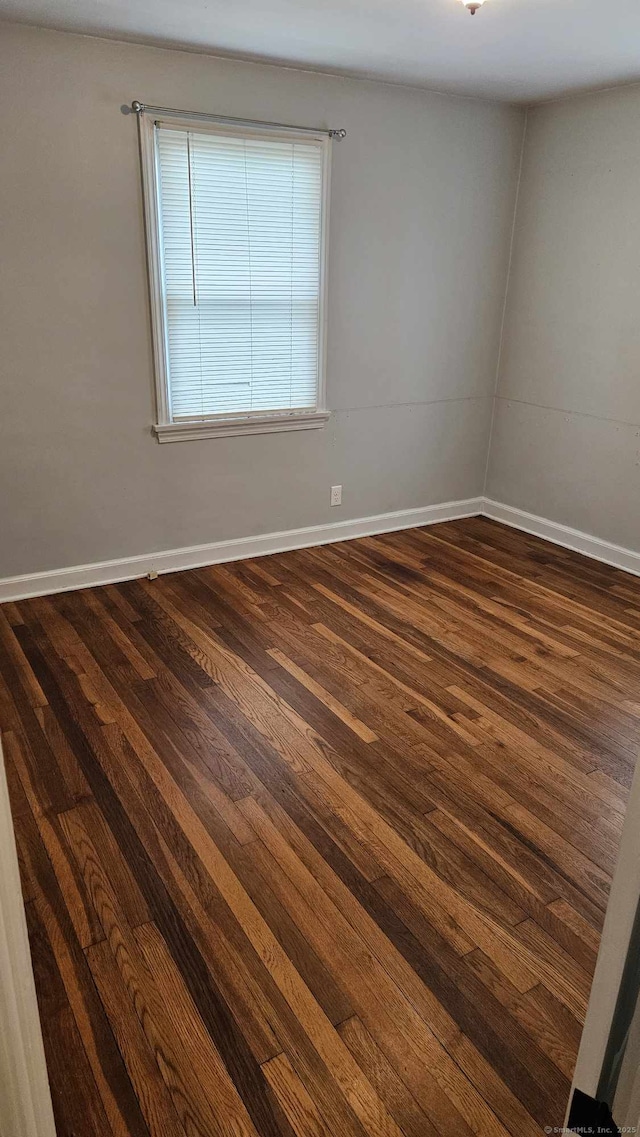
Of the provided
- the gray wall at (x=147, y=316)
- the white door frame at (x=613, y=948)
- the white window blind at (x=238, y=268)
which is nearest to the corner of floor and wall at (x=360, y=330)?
the gray wall at (x=147, y=316)

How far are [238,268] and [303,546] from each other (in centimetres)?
161

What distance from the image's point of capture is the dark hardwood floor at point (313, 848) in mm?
1506

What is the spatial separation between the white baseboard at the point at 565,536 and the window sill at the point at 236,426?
5.03 feet

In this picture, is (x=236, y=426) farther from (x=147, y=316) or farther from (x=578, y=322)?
(x=578, y=322)

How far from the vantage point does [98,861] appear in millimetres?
2037

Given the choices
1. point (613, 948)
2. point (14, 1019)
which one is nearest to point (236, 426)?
point (14, 1019)

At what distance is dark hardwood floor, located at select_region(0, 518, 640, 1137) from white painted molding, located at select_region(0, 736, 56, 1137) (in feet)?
2.74

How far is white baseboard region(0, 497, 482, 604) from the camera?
12.0 ft

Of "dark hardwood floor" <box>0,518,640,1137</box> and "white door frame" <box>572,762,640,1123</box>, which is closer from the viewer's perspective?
"white door frame" <box>572,762,640,1123</box>

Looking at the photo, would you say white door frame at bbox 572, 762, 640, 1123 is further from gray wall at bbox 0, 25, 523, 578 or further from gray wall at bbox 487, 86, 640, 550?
gray wall at bbox 487, 86, 640, 550

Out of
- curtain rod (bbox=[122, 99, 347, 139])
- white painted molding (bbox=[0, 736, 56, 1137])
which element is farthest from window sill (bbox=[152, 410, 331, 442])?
white painted molding (bbox=[0, 736, 56, 1137])

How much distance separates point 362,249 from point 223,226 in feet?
2.80

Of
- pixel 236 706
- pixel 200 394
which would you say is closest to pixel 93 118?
pixel 200 394

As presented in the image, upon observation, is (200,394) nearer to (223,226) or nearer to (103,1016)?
(223,226)
